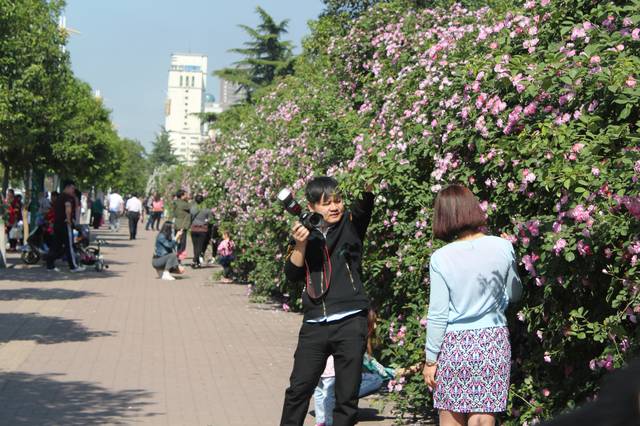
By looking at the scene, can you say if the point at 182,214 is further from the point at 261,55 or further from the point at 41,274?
the point at 261,55

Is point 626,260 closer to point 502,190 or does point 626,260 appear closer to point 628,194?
point 628,194

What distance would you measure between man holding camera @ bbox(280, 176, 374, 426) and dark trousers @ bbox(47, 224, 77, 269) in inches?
608

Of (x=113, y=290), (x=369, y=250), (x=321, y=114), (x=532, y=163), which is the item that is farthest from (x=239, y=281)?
(x=532, y=163)

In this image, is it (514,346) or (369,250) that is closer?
(514,346)

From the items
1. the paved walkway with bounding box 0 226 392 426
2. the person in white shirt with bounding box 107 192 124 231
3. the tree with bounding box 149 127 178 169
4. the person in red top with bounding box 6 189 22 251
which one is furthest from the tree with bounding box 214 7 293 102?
the tree with bounding box 149 127 178 169

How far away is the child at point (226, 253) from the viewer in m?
19.0

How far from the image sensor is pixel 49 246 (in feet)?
69.2

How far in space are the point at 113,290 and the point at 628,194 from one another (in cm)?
1384

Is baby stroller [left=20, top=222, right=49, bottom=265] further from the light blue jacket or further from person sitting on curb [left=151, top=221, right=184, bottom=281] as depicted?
the light blue jacket

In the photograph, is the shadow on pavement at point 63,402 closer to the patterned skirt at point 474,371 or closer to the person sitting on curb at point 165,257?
the patterned skirt at point 474,371

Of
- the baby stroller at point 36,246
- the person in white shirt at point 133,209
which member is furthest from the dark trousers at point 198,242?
the person in white shirt at point 133,209

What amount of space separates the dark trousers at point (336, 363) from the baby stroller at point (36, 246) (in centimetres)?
1725

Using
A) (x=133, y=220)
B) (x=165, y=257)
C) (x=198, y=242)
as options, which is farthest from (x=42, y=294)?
(x=133, y=220)

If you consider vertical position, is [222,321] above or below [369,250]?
below
